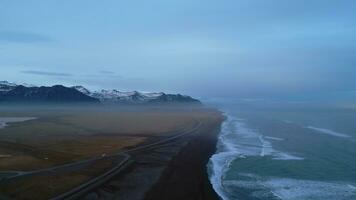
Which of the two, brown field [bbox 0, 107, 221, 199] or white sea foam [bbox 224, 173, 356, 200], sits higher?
brown field [bbox 0, 107, 221, 199]

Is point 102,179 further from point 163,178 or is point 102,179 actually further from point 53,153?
point 53,153

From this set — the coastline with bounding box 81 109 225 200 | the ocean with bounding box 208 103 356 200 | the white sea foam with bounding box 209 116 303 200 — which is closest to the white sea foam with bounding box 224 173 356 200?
the ocean with bounding box 208 103 356 200

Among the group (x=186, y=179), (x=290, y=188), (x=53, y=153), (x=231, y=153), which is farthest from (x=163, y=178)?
(x=231, y=153)

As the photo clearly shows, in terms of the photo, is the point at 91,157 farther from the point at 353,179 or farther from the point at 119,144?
the point at 353,179

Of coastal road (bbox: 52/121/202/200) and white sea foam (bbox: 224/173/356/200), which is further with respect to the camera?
white sea foam (bbox: 224/173/356/200)

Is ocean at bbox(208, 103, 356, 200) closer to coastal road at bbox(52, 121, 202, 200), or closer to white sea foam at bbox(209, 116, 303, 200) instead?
white sea foam at bbox(209, 116, 303, 200)

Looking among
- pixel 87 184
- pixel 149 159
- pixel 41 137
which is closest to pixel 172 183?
pixel 87 184
